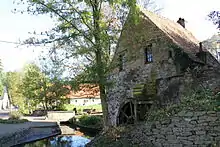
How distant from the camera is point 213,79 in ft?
32.5

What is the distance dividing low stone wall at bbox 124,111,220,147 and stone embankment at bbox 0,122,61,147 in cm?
842

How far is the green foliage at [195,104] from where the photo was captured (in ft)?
25.9

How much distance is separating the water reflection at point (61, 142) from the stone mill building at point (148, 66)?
2709 millimetres

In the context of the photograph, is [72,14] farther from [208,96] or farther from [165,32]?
[208,96]

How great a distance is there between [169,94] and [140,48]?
4030 mm

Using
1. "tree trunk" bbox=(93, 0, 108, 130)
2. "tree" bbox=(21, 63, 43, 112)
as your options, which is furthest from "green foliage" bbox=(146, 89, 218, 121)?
"tree" bbox=(21, 63, 43, 112)

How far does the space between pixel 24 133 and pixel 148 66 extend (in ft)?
29.0

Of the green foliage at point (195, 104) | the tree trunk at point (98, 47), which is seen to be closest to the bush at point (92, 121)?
the tree trunk at point (98, 47)

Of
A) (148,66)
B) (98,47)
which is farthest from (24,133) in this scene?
(148,66)

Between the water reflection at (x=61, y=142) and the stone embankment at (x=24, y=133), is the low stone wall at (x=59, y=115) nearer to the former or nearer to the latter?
the stone embankment at (x=24, y=133)

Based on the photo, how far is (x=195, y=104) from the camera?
8.14 m

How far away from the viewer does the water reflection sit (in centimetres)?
1636

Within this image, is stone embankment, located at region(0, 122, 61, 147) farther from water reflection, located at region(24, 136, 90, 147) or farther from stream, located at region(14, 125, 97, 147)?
water reflection, located at region(24, 136, 90, 147)

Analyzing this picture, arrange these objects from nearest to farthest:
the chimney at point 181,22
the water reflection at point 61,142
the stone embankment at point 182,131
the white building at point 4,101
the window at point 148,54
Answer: the stone embankment at point 182,131, the window at point 148,54, the water reflection at point 61,142, the chimney at point 181,22, the white building at point 4,101
